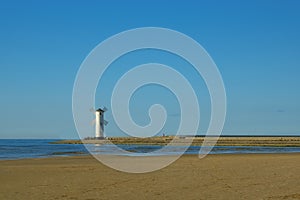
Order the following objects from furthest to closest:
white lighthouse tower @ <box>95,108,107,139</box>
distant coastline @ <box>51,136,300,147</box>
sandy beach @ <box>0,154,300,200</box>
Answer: white lighthouse tower @ <box>95,108,107,139</box>
distant coastline @ <box>51,136,300,147</box>
sandy beach @ <box>0,154,300,200</box>

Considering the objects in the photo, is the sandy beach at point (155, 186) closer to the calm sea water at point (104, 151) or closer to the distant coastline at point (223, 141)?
the calm sea water at point (104, 151)

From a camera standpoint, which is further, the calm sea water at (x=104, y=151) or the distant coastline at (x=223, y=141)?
the distant coastline at (x=223, y=141)

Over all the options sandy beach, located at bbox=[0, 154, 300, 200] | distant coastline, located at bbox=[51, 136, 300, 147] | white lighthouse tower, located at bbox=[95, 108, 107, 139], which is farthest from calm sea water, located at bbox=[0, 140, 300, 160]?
white lighthouse tower, located at bbox=[95, 108, 107, 139]

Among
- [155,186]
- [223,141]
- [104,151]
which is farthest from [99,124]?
[155,186]

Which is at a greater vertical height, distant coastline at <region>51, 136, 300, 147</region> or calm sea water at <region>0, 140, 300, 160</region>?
distant coastline at <region>51, 136, 300, 147</region>

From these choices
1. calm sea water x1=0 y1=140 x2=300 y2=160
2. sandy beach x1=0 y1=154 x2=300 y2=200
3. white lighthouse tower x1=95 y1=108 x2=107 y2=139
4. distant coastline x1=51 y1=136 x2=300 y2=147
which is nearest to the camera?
sandy beach x1=0 y1=154 x2=300 y2=200

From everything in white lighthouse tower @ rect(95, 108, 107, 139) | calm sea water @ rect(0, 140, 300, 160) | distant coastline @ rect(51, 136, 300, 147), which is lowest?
calm sea water @ rect(0, 140, 300, 160)

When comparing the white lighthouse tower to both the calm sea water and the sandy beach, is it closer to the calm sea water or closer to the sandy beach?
the calm sea water

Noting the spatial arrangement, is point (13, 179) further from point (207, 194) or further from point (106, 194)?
point (207, 194)

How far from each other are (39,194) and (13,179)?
6179 millimetres

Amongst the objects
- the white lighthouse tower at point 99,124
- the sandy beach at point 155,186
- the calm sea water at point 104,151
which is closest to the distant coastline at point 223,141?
the white lighthouse tower at point 99,124

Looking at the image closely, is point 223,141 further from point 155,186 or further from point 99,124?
point 155,186

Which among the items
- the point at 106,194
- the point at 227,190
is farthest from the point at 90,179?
the point at 227,190

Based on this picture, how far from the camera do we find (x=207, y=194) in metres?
15.7
